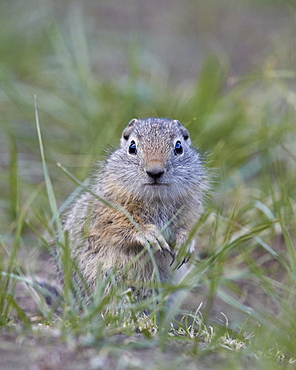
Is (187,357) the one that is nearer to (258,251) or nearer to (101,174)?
(101,174)

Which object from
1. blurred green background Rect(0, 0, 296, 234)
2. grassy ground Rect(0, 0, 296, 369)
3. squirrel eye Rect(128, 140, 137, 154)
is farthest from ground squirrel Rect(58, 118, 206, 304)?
blurred green background Rect(0, 0, 296, 234)

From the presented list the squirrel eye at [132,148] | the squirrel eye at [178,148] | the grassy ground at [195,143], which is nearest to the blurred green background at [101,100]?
the grassy ground at [195,143]

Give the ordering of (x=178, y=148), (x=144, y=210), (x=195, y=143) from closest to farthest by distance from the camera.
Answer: (x=144, y=210), (x=178, y=148), (x=195, y=143)

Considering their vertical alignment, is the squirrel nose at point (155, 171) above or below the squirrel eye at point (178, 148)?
below

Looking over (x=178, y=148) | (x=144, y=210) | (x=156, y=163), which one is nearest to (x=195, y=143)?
(x=178, y=148)

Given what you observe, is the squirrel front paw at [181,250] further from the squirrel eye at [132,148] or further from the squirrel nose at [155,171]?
the squirrel eye at [132,148]

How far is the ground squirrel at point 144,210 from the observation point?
155 inches

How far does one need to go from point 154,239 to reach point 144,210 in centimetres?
33

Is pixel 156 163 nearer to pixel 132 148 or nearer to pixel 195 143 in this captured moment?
pixel 132 148

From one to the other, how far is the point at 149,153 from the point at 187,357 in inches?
57.2

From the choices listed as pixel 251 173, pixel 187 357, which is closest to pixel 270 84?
pixel 251 173

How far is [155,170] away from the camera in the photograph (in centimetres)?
381

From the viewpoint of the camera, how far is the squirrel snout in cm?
382

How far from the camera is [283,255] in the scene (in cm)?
493
